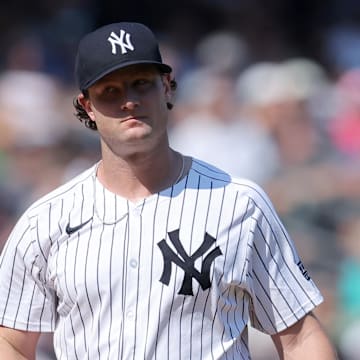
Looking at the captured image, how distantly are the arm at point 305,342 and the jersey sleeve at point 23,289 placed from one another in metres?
0.72

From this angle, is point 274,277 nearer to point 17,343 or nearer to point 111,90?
point 111,90

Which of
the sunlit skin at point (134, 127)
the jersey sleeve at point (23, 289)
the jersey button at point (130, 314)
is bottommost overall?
the jersey button at point (130, 314)

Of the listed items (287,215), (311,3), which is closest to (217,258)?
(287,215)

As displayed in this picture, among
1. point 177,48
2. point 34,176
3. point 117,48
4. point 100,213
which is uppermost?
point 177,48

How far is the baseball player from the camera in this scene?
299 centimetres

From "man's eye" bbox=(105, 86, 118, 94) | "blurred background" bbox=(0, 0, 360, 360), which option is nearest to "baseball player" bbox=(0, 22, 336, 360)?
"man's eye" bbox=(105, 86, 118, 94)

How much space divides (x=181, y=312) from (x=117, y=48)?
0.77 meters

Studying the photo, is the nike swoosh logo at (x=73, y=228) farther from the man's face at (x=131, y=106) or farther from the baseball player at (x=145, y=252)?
the man's face at (x=131, y=106)

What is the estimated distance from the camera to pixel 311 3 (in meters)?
8.43

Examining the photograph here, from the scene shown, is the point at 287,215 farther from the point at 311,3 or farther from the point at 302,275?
the point at 302,275

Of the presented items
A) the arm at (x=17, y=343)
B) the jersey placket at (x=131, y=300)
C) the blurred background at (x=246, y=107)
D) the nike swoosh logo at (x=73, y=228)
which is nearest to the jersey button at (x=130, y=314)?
the jersey placket at (x=131, y=300)

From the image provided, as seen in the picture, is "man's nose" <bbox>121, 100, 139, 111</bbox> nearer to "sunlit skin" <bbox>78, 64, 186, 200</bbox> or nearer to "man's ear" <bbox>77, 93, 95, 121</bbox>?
"sunlit skin" <bbox>78, 64, 186, 200</bbox>

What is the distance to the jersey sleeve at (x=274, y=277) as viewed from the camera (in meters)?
3.09

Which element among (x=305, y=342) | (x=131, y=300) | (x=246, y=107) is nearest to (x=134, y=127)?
(x=131, y=300)
